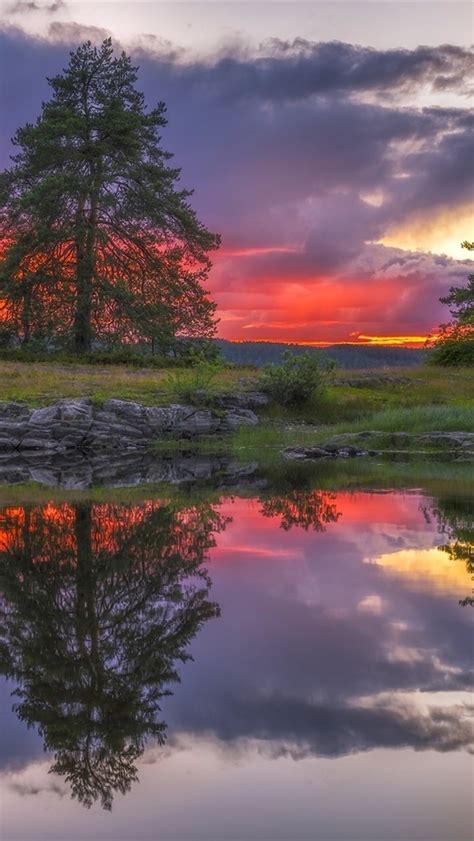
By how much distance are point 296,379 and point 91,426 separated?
8780 mm

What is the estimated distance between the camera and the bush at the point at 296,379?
34.5 meters

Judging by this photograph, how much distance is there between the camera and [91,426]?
2981 centimetres

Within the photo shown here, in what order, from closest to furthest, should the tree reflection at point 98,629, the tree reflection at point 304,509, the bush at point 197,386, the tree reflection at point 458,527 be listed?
1. the tree reflection at point 98,629
2. the tree reflection at point 458,527
3. the tree reflection at point 304,509
4. the bush at point 197,386

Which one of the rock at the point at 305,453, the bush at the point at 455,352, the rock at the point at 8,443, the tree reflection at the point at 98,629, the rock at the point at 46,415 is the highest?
the bush at the point at 455,352

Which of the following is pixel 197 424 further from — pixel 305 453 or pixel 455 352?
pixel 455 352

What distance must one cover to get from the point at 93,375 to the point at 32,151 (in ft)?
55.2

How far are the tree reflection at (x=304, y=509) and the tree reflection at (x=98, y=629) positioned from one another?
133cm

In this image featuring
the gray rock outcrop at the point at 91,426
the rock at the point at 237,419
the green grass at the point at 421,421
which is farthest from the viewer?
the rock at the point at 237,419

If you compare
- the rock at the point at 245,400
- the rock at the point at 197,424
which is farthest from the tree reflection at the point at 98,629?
the rock at the point at 245,400

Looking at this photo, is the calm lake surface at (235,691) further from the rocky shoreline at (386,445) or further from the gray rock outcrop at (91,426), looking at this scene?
the gray rock outcrop at (91,426)

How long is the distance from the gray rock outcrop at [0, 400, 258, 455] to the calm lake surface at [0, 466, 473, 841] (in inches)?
716

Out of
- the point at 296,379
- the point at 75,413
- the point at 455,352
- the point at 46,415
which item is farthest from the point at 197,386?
the point at 455,352

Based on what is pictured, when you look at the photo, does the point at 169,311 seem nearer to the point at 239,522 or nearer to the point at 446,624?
the point at 239,522

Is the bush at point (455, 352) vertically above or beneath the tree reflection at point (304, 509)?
above
